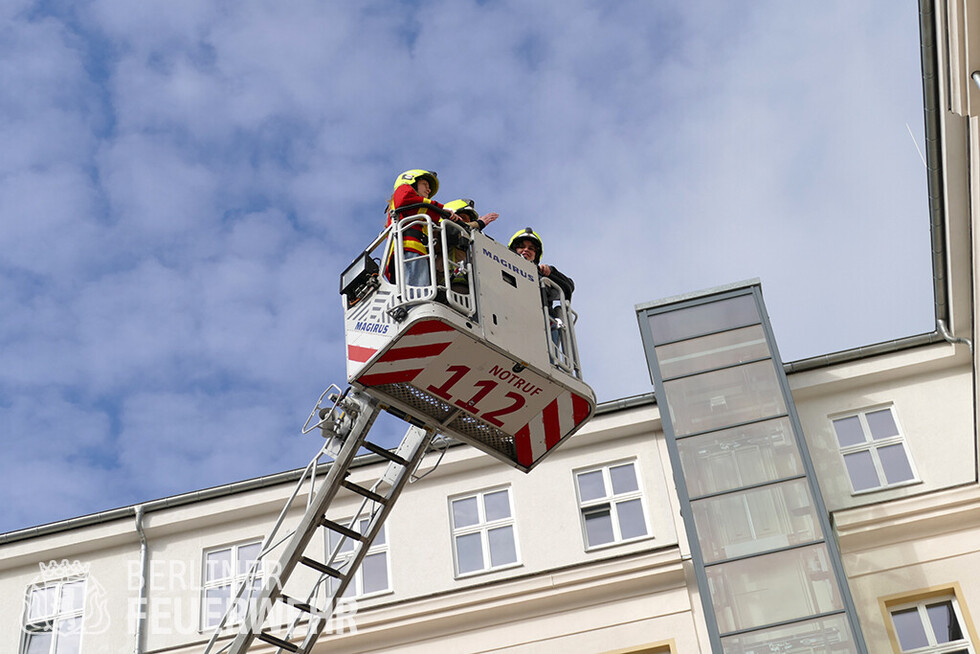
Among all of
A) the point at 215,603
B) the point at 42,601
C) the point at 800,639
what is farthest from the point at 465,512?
the point at 42,601

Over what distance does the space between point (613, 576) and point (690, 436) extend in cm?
235

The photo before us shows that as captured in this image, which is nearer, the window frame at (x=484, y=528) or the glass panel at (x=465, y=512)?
the window frame at (x=484, y=528)

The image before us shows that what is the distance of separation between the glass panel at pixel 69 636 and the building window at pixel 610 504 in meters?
7.82

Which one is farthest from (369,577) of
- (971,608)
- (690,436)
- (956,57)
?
(956,57)

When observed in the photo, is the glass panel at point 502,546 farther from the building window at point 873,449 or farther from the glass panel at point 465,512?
the building window at point 873,449

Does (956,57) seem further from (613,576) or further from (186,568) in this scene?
(186,568)

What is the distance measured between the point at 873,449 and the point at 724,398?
7.61 feet

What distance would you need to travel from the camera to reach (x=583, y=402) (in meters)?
10.8

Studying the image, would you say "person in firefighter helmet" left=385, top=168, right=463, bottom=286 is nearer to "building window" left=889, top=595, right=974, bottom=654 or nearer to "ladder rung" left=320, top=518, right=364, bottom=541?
"ladder rung" left=320, top=518, right=364, bottom=541

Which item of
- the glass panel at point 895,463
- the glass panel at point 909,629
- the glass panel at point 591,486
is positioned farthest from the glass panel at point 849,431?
the glass panel at point 591,486

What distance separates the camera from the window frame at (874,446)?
18.1m

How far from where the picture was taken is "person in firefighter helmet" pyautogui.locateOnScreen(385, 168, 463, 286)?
1023cm

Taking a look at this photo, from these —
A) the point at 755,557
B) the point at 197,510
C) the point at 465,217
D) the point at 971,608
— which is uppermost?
the point at 197,510

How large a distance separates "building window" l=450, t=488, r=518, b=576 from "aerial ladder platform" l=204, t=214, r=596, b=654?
7220 mm
